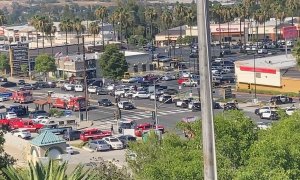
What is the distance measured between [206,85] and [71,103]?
5621cm

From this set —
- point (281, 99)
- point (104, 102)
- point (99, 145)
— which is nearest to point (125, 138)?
point (99, 145)

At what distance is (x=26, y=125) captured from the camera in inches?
2319

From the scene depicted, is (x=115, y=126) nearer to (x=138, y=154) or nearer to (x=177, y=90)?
(x=177, y=90)

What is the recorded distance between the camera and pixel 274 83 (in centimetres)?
7100

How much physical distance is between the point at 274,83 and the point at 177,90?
34.4 ft

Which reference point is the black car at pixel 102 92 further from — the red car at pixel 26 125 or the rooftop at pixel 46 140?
the rooftop at pixel 46 140

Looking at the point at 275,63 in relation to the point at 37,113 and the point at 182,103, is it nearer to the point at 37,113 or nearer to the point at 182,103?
the point at 182,103

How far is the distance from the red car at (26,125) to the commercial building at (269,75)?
78.6 ft

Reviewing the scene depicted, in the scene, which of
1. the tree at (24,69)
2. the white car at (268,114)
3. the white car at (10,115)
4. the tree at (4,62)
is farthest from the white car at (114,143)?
the tree at (4,62)

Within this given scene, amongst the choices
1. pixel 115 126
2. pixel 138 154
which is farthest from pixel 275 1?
pixel 138 154

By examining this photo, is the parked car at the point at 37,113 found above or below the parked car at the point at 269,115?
below

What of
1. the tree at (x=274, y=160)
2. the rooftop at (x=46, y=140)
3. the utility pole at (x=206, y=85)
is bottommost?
the rooftop at (x=46, y=140)

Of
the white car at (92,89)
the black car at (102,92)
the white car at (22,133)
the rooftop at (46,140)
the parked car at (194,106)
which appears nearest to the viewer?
the rooftop at (46,140)

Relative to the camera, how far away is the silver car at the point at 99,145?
4809cm
